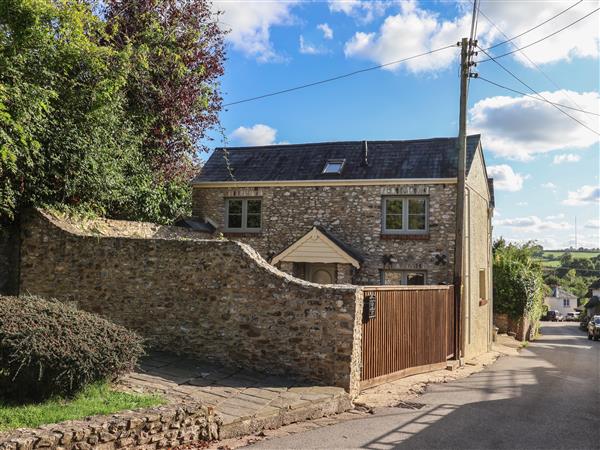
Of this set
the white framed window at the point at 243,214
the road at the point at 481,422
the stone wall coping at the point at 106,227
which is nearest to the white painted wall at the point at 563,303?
the white framed window at the point at 243,214

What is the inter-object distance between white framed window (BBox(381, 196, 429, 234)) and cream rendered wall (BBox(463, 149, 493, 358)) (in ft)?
4.78

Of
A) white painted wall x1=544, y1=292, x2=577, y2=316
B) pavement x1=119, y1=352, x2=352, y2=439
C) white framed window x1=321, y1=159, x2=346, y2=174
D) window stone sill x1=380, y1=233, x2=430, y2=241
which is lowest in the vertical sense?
white painted wall x1=544, y1=292, x2=577, y2=316

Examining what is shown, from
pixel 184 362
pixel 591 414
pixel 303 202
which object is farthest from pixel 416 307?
pixel 303 202

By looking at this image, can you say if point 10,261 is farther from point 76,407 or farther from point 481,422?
point 481,422

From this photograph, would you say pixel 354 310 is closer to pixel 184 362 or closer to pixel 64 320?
pixel 184 362

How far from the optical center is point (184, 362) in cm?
945

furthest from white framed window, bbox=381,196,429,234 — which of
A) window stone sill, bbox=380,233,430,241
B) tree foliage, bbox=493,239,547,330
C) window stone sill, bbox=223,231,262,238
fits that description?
tree foliage, bbox=493,239,547,330

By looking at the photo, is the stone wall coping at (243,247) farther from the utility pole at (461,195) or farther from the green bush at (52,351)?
the utility pole at (461,195)

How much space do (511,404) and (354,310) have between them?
3639 mm

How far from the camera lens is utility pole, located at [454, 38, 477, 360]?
47.2ft

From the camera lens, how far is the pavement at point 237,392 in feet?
23.4

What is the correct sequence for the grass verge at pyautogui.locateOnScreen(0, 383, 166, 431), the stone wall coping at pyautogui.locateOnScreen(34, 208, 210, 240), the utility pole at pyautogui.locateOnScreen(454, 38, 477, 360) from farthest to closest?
the utility pole at pyautogui.locateOnScreen(454, 38, 477, 360) < the stone wall coping at pyautogui.locateOnScreen(34, 208, 210, 240) < the grass verge at pyautogui.locateOnScreen(0, 383, 166, 431)

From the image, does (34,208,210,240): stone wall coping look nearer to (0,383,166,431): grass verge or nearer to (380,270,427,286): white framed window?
(0,383,166,431): grass verge

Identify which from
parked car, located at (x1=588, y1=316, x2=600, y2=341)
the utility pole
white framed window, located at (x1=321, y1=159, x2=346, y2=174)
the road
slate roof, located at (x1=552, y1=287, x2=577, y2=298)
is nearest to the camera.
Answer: the road
